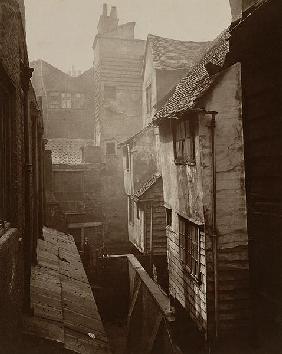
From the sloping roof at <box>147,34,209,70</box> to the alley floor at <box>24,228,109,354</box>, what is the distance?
1422cm

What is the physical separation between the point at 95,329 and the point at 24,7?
958cm

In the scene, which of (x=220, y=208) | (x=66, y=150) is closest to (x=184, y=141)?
(x=220, y=208)

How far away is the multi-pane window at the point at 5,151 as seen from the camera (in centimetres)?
471

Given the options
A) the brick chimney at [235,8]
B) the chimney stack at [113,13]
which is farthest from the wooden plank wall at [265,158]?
the chimney stack at [113,13]

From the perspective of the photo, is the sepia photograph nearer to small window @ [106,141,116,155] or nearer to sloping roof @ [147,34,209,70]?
sloping roof @ [147,34,209,70]

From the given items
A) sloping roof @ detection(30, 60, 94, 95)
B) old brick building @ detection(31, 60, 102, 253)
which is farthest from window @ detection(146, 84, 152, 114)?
sloping roof @ detection(30, 60, 94, 95)

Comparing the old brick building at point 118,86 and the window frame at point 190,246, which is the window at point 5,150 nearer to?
the window frame at point 190,246

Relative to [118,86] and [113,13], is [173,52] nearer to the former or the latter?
[118,86]

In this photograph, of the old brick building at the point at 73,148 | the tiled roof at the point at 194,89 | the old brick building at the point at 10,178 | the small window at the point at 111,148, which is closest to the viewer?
the old brick building at the point at 10,178

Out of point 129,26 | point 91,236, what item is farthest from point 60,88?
point 91,236

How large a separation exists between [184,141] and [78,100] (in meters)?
29.2

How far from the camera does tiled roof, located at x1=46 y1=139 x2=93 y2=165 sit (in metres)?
31.1

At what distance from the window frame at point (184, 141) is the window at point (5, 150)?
5.35m

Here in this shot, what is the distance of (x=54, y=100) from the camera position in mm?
36688
